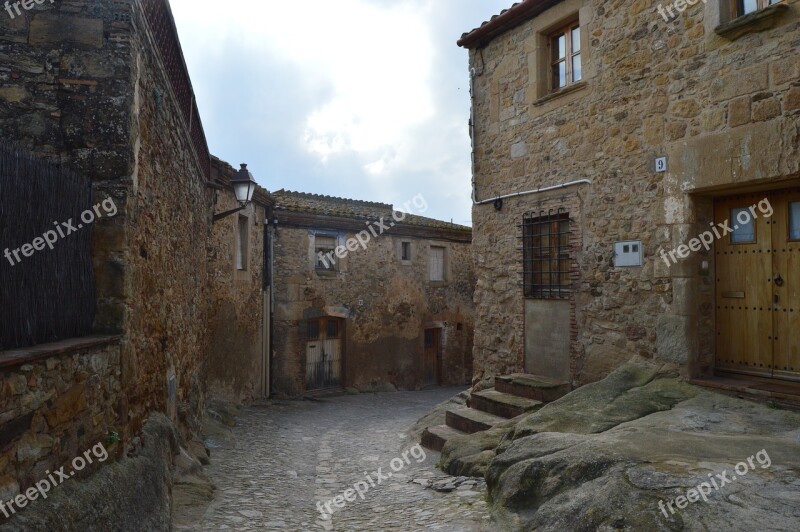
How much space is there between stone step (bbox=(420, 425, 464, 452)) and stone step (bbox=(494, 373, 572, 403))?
34.4 inches

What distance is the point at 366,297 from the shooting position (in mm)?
13781

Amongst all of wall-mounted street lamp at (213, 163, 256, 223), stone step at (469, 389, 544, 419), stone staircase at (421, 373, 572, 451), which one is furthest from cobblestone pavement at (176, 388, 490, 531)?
wall-mounted street lamp at (213, 163, 256, 223)

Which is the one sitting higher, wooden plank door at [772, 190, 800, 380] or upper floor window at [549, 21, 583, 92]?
upper floor window at [549, 21, 583, 92]

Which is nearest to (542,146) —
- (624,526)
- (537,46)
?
(537,46)

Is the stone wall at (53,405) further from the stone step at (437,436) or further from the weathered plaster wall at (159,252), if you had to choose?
the stone step at (437,436)

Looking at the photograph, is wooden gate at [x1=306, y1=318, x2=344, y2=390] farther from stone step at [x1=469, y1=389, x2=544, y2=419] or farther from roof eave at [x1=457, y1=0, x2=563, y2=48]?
roof eave at [x1=457, y1=0, x2=563, y2=48]

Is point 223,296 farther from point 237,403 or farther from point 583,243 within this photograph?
point 583,243

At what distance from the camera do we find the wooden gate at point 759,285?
199 inches

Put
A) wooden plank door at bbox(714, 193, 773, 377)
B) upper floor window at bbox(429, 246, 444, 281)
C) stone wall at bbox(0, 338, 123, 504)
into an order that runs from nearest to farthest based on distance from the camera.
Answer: stone wall at bbox(0, 338, 123, 504), wooden plank door at bbox(714, 193, 773, 377), upper floor window at bbox(429, 246, 444, 281)

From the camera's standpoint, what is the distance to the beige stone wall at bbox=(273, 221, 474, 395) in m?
12.6

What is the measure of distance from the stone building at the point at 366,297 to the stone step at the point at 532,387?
262 inches

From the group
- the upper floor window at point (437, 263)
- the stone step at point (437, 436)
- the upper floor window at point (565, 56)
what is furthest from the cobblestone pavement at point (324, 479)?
the upper floor window at point (437, 263)

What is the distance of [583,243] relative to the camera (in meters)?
6.61

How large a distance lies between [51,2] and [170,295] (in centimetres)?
259
